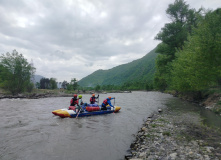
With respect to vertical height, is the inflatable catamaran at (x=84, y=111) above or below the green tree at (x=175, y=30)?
below

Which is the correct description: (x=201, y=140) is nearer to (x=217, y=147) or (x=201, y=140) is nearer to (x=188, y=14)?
(x=217, y=147)

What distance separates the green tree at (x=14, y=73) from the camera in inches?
1569

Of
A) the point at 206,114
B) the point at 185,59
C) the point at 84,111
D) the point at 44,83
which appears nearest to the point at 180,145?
the point at 206,114

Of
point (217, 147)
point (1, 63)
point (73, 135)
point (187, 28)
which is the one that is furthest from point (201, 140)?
point (1, 63)

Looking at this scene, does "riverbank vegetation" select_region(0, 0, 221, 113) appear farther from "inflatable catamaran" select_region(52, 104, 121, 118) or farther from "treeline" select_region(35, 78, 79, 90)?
"treeline" select_region(35, 78, 79, 90)

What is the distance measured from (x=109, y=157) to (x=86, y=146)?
62.3 inches

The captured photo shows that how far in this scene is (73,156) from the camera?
5617mm

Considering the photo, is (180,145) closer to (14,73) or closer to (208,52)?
(208,52)

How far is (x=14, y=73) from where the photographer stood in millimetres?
41500

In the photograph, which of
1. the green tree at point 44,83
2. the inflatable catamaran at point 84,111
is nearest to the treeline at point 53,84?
the green tree at point 44,83

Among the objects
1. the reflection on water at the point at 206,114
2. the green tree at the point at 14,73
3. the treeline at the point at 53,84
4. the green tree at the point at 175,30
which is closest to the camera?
the reflection on water at the point at 206,114

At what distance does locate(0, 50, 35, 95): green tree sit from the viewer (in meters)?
39.8

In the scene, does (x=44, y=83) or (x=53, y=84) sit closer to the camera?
(x=53, y=84)

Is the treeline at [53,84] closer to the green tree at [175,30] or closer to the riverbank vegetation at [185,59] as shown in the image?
the riverbank vegetation at [185,59]
